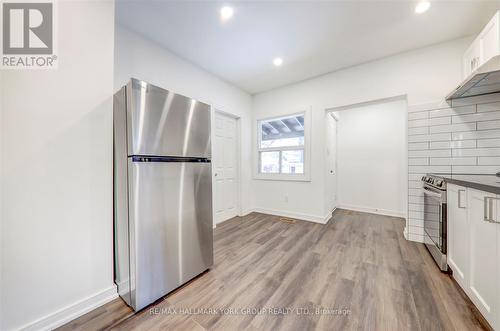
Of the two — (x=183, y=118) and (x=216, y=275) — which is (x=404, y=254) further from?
(x=183, y=118)

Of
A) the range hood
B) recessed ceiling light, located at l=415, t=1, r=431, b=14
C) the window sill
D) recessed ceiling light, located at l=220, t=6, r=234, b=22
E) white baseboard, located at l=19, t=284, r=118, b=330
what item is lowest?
white baseboard, located at l=19, t=284, r=118, b=330

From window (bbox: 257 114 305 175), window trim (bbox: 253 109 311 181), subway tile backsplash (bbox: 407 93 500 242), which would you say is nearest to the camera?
subway tile backsplash (bbox: 407 93 500 242)

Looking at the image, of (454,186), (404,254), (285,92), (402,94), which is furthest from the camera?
(285,92)

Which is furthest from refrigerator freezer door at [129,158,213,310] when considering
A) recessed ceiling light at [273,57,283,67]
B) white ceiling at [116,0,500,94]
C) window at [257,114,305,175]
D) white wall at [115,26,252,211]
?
window at [257,114,305,175]

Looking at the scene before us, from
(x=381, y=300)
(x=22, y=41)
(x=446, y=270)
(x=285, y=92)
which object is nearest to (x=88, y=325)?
(x=22, y=41)

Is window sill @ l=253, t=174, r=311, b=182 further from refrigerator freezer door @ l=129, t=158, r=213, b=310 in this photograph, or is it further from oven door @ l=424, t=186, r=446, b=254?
refrigerator freezer door @ l=129, t=158, r=213, b=310

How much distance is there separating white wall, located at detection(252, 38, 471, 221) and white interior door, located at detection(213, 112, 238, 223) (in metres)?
0.63

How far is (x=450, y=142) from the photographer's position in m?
2.28

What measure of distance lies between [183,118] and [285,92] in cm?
274

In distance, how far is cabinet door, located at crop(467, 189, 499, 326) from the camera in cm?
110

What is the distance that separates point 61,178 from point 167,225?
0.80 metres

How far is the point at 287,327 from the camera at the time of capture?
1205 mm

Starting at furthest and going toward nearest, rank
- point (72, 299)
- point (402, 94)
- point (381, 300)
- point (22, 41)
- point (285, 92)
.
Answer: point (285, 92), point (402, 94), point (381, 300), point (72, 299), point (22, 41)

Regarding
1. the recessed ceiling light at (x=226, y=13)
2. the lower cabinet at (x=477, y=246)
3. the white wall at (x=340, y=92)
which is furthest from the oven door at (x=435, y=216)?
the recessed ceiling light at (x=226, y=13)
